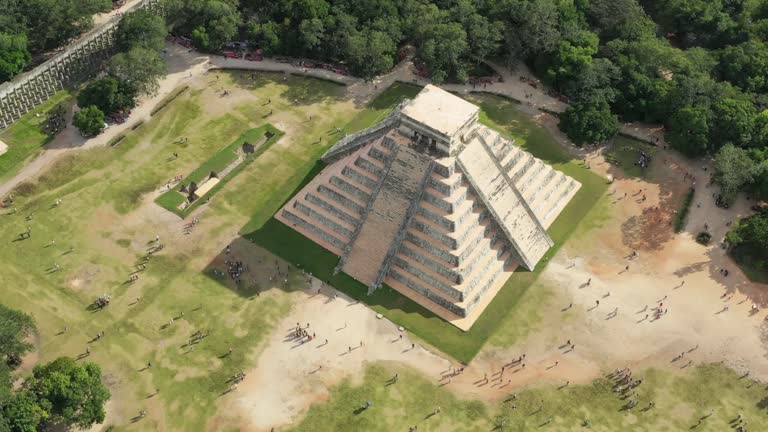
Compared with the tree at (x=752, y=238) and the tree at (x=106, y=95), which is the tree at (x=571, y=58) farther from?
the tree at (x=106, y=95)

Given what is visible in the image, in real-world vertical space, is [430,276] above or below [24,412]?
above

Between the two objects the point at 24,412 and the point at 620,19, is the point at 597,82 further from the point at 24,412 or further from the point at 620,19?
the point at 24,412

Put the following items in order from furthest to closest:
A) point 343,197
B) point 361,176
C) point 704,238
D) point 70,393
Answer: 1. point 704,238
2. point 343,197
3. point 361,176
4. point 70,393

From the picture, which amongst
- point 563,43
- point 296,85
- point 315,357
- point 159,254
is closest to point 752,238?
point 563,43

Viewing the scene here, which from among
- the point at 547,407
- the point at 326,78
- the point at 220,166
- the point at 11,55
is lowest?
the point at 547,407

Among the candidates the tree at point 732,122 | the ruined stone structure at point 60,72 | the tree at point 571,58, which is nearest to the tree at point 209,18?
the ruined stone structure at point 60,72

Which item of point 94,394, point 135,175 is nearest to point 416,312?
point 94,394

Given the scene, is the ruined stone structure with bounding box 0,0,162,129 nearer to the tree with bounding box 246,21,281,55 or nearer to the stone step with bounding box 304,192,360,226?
the tree with bounding box 246,21,281,55

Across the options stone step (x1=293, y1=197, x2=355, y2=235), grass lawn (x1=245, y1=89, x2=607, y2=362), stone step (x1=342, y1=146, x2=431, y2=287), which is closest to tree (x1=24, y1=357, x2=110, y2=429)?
grass lawn (x1=245, y1=89, x2=607, y2=362)
